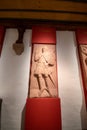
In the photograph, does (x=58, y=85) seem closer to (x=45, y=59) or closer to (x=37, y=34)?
(x=45, y=59)

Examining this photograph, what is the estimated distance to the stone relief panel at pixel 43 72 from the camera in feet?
10.8

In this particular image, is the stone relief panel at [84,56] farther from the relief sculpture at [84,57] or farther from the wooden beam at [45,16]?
the wooden beam at [45,16]

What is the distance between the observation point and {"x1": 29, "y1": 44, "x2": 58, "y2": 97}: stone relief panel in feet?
10.8

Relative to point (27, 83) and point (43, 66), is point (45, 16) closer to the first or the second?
point (43, 66)

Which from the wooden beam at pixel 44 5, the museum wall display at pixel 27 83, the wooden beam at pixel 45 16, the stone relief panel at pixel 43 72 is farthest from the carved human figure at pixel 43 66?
the wooden beam at pixel 44 5

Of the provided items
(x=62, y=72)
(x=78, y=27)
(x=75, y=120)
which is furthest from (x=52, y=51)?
(x=75, y=120)

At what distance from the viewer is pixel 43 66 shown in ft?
11.7

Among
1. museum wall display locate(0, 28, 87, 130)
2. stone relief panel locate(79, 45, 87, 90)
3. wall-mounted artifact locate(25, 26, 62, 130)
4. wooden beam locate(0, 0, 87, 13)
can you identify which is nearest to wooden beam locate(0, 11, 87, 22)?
wooden beam locate(0, 0, 87, 13)

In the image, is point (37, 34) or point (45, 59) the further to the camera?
point (37, 34)

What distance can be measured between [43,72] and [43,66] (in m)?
0.16

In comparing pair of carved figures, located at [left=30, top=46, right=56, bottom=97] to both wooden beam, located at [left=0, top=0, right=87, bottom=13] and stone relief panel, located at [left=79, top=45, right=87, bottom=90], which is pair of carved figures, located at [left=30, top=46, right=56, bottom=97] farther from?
wooden beam, located at [left=0, top=0, right=87, bottom=13]

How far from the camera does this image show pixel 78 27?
14.1ft

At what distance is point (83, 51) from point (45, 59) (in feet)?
3.29

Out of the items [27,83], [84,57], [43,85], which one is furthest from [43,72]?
[84,57]
